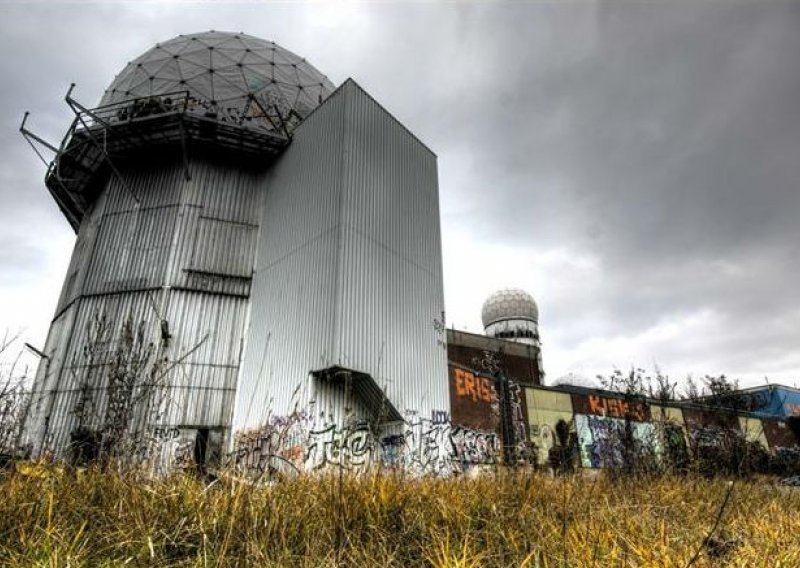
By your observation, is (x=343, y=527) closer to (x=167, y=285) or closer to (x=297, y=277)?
(x=297, y=277)

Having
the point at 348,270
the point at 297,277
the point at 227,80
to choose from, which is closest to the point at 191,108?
the point at 227,80

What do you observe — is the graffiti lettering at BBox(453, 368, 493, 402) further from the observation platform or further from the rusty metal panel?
the observation platform

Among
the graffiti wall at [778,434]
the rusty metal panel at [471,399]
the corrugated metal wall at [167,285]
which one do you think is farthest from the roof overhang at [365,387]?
the graffiti wall at [778,434]

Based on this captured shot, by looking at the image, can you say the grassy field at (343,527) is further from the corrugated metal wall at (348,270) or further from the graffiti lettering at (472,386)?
the graffiti lettering at (472,386)

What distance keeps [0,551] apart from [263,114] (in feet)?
68.6

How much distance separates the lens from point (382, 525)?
3.57m

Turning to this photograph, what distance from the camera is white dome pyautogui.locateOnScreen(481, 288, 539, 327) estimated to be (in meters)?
38.5

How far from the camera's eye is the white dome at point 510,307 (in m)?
38.5

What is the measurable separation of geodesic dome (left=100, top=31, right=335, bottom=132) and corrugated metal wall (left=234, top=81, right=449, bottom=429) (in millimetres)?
3293

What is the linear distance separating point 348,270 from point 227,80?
526 inches

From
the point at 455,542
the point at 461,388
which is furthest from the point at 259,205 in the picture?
the point at 455,542

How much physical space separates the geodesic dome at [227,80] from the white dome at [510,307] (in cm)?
2259

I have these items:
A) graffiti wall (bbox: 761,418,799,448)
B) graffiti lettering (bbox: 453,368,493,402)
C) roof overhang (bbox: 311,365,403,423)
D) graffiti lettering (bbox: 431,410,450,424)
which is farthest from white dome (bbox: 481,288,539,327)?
roof overhang (bbox: 311,365,403,423)

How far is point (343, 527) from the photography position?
3.08 meters
